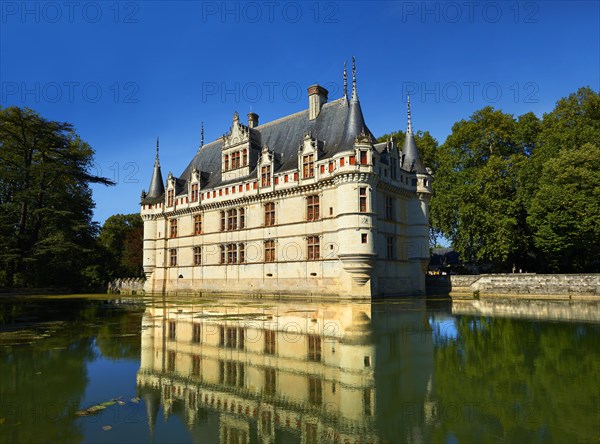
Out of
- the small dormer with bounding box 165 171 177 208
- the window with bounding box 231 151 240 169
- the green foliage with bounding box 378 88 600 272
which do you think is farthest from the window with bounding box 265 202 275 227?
the small dormer with bounding box 165 171 177 208

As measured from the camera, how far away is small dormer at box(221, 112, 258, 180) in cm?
3859

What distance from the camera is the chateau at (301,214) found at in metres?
29.9

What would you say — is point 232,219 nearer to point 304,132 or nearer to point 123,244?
point 304,132

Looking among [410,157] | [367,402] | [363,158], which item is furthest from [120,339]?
[410,157]

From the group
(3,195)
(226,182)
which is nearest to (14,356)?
(226,182)

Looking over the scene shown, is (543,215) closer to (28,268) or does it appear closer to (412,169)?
(412,169)

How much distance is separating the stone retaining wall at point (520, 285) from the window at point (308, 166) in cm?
1413

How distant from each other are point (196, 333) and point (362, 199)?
60.5 feet

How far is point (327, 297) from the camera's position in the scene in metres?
30.7

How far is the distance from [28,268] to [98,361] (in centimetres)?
3897

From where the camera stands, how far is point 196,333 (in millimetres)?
13750

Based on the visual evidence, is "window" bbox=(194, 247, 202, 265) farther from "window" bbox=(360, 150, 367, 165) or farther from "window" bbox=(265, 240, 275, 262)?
"window" bbox=(360, 150, 367, 165)

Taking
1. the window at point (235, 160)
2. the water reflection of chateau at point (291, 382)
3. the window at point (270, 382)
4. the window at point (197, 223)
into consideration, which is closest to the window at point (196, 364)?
the water reflection of chateau at point (291, 382)

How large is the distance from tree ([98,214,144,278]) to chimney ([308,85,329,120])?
2849 centimetres
